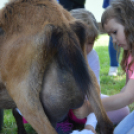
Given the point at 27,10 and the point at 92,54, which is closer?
the point at 27,10

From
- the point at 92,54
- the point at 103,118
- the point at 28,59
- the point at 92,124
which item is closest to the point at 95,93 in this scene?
the point at 103,118

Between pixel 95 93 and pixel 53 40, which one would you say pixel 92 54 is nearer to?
pixel 95 93

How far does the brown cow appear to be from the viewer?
5.65ft

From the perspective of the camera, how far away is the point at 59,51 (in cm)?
177

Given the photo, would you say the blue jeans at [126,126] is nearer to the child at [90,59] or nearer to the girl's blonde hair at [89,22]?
the child at [90,59]

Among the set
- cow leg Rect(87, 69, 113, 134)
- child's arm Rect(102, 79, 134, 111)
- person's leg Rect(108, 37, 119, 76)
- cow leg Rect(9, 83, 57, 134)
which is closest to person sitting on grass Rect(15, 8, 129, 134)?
cow leg Rect(87, 69, 113, 134)

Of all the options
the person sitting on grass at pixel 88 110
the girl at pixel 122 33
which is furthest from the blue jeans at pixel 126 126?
the person sitting on grass at pixel 88 110

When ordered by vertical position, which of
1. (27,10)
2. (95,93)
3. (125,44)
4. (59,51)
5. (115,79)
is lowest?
(115,79)

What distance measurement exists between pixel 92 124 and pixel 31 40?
1110 mm

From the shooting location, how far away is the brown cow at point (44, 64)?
172 centimetres

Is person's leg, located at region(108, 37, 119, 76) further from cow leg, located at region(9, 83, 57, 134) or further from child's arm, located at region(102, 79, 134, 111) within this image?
cow leg, located at region(9, 83, 57, 134)

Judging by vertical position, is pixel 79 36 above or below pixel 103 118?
above

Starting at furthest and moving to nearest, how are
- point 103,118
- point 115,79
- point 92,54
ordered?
point 115,79 → point 92,54 → point 103,118

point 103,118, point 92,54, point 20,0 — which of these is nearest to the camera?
point 103,118
